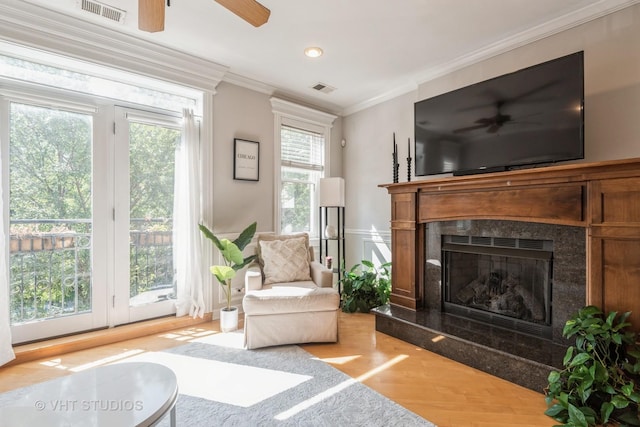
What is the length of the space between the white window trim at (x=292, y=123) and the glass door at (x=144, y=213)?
1.14 metres

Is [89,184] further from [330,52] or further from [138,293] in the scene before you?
[330,52]

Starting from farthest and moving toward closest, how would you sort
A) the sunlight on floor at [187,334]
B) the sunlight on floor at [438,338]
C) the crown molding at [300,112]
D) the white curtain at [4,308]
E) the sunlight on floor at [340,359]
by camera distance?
1. the crown molding at [300,112]
2. the sunlight on floor at [187,334]
3. the sunlight on floor at [438,338]
4. the sunlight on floor at [340,359]
5. the white curtain at [4,308]

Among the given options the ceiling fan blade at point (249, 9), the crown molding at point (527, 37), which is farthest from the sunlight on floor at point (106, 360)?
the crown molding at point (527, 37)

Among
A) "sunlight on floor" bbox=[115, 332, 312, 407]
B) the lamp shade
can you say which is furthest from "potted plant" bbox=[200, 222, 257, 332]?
the lamp shade

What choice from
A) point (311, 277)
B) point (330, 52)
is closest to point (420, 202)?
point (311, 277)

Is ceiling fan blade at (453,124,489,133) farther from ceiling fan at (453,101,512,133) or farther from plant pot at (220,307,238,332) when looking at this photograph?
plant pot at (220,307,238,332)

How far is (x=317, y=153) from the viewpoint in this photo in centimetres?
441

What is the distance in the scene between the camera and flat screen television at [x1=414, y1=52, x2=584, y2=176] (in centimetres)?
216

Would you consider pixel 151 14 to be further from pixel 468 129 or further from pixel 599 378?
pixel 599 378

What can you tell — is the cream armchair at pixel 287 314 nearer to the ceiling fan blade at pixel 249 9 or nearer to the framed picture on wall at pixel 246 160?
the framed picture on wall at pixel 246 160

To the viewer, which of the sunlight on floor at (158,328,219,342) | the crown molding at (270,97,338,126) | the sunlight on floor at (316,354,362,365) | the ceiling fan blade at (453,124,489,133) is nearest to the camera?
the sunlight on floor at (316,354,362,365)

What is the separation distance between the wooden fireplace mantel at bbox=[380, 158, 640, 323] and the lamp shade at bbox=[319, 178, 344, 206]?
3.33ft

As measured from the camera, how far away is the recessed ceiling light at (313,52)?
2.91 m

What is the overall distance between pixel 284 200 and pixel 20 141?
2.55 m
